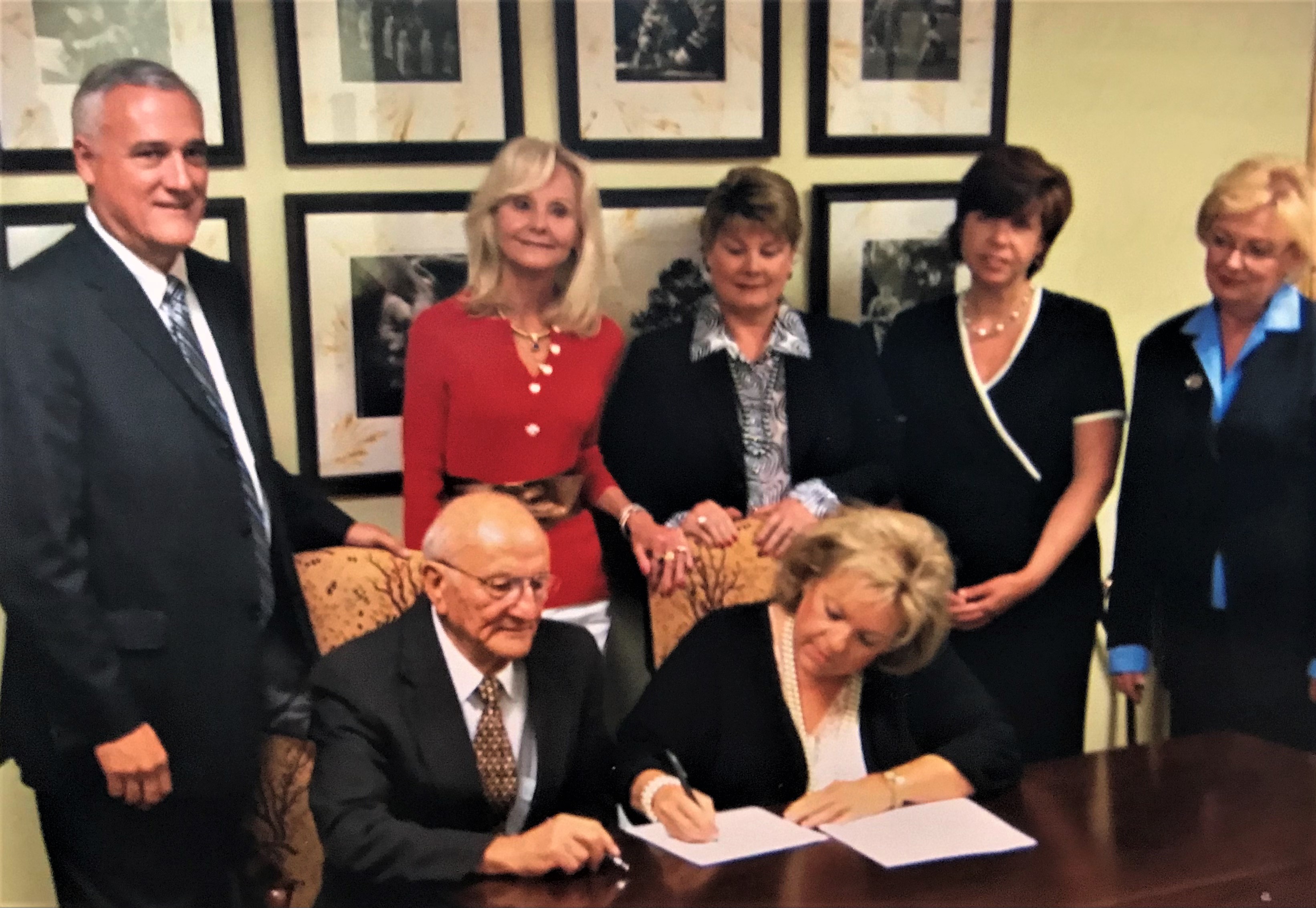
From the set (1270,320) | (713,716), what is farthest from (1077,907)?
(1270,320)

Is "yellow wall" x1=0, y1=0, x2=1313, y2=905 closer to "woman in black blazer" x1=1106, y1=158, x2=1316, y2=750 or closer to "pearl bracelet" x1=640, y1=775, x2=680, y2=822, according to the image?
"woman in black blazer" x1=1106, y1=158, x2=1316, y2=750

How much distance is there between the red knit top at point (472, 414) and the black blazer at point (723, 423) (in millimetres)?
110

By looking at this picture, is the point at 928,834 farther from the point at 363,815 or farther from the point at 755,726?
the point at 363,815

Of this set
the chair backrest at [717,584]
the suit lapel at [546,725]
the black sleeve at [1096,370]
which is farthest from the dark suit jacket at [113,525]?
the black sleeve at [1096,370]

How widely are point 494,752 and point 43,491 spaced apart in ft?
1.95

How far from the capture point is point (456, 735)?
4.54ft

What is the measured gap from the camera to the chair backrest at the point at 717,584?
64.8 inches

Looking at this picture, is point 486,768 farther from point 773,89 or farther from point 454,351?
point 773,89

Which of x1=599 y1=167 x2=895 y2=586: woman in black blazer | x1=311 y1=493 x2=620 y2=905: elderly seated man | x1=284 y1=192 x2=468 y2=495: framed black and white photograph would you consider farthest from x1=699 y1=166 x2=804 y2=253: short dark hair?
x1=311 y1=493 x2=620 y2=905: elderly seated man

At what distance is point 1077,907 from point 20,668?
121 centimetres

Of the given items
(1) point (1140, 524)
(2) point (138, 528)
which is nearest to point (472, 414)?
(2) point (138, 528)

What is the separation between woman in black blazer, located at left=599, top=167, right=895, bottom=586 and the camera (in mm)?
1613

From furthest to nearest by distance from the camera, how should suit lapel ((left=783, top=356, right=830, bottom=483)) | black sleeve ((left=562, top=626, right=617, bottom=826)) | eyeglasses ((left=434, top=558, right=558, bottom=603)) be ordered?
suit lapel ((left=783, top=356, right=830, bottom=483)), black sleeve ((left=562, top=626, right=617, bottom=826)), eyeglasses ((left=434, top=558, right=558, bottom=603))

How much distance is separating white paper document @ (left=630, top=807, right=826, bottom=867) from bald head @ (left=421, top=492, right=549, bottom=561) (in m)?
0.38
